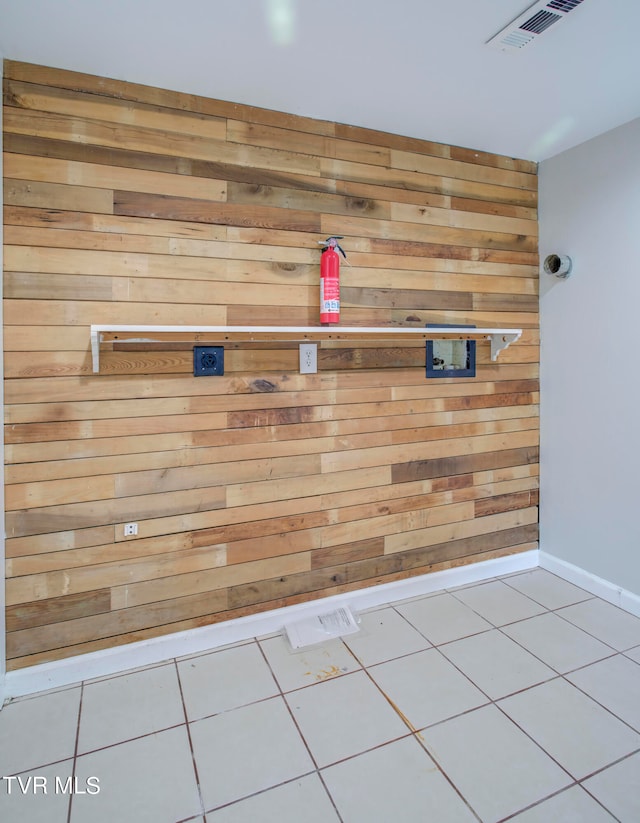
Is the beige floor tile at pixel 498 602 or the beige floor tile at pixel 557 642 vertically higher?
the beige floor tile at pixel 498 602

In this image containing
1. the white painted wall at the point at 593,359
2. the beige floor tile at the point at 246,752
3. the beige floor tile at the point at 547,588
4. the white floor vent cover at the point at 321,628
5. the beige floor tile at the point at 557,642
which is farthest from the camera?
the beige floor tile at the point at 547,588

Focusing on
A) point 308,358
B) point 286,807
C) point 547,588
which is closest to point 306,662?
point 286,807

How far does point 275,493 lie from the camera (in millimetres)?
2371

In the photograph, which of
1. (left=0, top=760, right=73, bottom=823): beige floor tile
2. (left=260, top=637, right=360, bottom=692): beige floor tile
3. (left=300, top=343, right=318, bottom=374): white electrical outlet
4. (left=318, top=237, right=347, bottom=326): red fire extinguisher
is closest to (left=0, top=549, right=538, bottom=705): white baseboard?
(left=260, top=637, right=360, bottom=692): beige floor tile

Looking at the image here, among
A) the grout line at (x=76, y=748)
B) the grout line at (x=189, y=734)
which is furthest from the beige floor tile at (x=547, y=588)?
the grout line at (x=76, y=748)

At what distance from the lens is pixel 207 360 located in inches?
86.3

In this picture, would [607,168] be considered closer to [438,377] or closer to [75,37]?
[438,377]

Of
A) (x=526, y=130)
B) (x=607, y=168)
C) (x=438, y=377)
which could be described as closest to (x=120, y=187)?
(x=438, y=377)

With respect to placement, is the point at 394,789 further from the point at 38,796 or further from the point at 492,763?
the point at 38,796

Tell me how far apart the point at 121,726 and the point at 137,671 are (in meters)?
0.31

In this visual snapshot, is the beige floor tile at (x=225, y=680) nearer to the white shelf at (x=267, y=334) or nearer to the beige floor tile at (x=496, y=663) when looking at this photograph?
the beige floor tile at (x=496, y=663)

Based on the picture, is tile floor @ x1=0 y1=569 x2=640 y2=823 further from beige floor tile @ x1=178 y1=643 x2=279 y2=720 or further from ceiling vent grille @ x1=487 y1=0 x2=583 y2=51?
ceiling vent grille @ x1=487 y1=0 x2=583 y2=51

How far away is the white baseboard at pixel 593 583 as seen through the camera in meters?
2.55

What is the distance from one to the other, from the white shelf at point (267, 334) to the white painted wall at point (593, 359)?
1.49 ft
